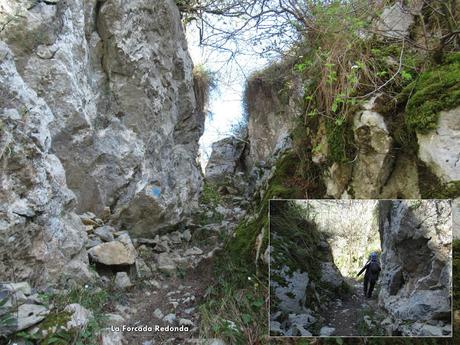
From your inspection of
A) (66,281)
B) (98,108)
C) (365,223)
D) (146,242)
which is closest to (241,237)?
(146,242)

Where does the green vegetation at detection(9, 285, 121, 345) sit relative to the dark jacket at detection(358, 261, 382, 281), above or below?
below

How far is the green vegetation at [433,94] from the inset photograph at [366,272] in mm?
858

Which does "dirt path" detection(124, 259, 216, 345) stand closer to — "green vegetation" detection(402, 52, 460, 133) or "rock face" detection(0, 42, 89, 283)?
"rock face" detection(0, 42, 89, 283)

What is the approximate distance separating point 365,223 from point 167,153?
5.02 m

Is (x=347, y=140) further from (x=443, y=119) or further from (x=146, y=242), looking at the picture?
(x=146, y=242)

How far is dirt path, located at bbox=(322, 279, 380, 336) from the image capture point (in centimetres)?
263

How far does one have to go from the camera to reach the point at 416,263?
99.2 inches

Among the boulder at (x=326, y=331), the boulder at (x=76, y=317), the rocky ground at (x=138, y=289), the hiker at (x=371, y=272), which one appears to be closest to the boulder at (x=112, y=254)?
the rocky ground at (x=138, y=289)

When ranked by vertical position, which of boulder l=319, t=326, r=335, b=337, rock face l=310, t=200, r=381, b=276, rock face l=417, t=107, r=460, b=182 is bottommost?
boulder l=319, t=326, r=335, b=337

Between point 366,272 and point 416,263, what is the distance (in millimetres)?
314

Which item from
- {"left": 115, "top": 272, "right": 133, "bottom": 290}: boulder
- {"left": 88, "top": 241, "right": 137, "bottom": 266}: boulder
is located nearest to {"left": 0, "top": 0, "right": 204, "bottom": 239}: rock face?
{"left": 88, "top": 241, "right": 137, "bottom": 266}: boulder

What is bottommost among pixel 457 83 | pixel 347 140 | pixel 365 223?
pixel 365 223

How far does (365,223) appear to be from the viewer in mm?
2660

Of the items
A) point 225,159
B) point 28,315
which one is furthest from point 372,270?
point 225,159
